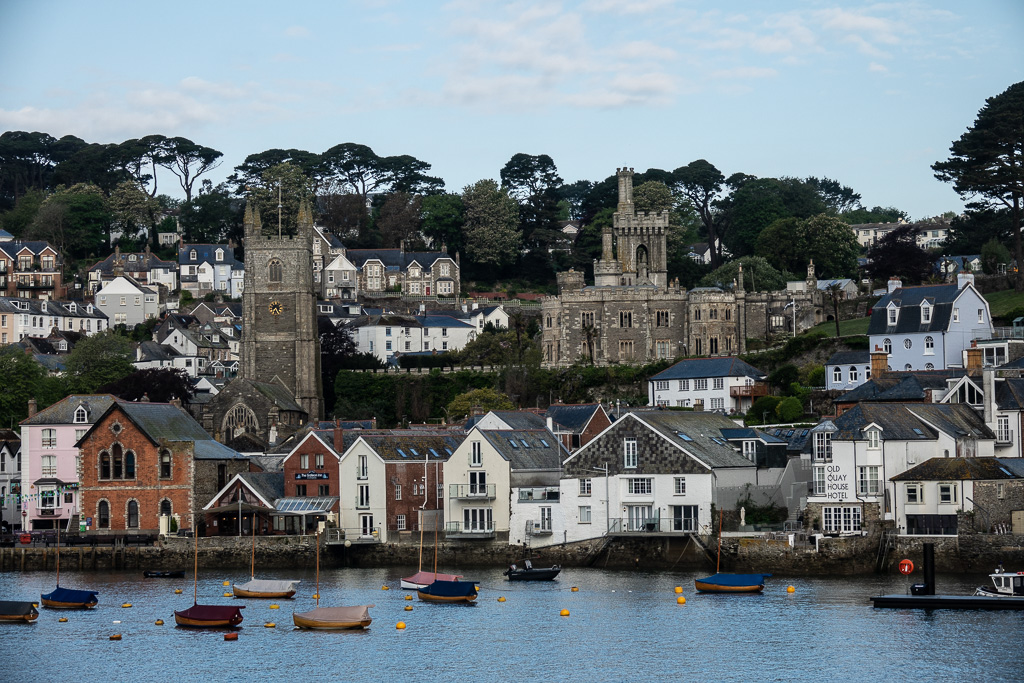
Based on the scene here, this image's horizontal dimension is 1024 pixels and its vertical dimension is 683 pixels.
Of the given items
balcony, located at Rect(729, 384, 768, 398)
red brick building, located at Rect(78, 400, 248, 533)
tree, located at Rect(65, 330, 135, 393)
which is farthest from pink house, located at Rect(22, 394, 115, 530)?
balcony, located at Rect(729, 384, 768, 398)

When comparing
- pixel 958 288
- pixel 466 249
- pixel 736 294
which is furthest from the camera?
pixel 466 249

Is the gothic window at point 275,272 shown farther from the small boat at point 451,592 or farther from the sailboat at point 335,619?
the sailboat at point 335,619

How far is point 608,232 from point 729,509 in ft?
196

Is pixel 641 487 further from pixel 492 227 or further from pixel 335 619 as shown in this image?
pixel 492 227

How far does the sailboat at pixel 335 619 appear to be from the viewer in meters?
60.4

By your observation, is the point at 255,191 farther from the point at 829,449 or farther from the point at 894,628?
the point at 894,628

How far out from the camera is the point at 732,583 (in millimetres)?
66750

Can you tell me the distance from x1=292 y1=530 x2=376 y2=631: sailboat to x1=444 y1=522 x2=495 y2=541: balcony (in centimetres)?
1778

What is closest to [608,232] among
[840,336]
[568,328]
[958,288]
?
[568,328]

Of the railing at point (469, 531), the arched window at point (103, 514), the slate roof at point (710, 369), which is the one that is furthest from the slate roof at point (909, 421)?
the arched window at point (103, 514)

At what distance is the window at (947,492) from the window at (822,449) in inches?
190

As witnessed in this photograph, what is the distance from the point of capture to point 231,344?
158m

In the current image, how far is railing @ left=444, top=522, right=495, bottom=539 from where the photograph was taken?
7888cm

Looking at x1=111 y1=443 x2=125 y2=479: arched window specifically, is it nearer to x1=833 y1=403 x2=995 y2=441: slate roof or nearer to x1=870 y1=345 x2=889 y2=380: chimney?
x1=833 y1=403 x2=995 y2=441: slate roof
